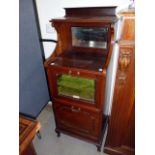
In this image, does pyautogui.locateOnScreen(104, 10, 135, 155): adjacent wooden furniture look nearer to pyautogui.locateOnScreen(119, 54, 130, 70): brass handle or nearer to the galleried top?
pyautogui.locateOnScreen(119, 54, 130, 70): brass handle

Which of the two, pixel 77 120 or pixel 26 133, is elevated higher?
pixel 26 133

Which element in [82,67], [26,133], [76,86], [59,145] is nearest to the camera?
[26,133]

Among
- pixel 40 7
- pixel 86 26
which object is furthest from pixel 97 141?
pixel 40 7

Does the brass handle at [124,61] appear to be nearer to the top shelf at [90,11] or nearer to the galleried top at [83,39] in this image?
the galleried top at [83,39]

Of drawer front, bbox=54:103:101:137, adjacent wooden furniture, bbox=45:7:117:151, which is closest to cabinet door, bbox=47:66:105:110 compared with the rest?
adjacent wooden furniture, bbox=45:7:117:151

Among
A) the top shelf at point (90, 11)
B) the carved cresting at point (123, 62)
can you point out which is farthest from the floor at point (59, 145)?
the top shelf at point (90, 11)

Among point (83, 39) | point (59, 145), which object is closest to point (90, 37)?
point (83, 39)

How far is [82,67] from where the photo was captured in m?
1.15

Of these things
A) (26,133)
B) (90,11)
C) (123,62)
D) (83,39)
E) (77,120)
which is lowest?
(77,120)

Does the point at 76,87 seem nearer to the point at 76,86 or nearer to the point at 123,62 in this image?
the point at 76,86

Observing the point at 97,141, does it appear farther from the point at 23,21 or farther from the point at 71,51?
the point at 23,21

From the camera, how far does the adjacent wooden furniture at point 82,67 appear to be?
1.17 meters

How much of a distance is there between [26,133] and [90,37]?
3.31 ft
